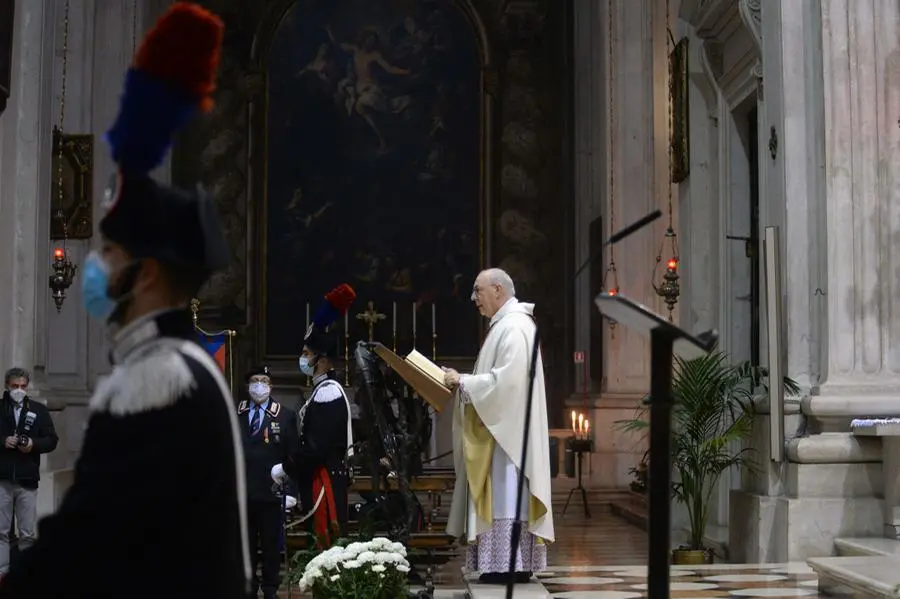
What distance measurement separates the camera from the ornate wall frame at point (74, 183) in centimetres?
1691

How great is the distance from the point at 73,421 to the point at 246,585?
1538cm

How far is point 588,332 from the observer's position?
2222 cm

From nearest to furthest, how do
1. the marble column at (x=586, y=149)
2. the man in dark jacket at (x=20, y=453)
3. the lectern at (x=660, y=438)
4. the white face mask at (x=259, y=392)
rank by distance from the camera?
the lectern at (x=660, y=438), the white face mask at (x=259, y=392), the man in dark jacket at (x=20, y=453), the marble column at (x=586, y=149)

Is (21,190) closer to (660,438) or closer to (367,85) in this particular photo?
(367,85)

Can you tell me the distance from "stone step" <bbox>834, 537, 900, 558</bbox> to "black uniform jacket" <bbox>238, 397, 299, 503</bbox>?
405cm

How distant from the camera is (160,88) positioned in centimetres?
303

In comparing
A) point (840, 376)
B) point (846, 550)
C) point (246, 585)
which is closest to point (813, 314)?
point (840, 376)

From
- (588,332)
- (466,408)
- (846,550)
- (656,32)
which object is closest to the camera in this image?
(466,408)

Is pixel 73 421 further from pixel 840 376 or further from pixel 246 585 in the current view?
pixel 246 585

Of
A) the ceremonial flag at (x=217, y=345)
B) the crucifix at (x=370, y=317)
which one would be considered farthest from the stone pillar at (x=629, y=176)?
the ceremonial flag at (x=217, y=345)

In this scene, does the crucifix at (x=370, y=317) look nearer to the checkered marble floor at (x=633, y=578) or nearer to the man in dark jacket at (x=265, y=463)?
the checkered marble floor at (x=633, y=578)

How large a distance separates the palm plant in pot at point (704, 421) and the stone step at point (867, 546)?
1.24 metres

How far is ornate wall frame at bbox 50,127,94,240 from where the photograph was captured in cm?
1691

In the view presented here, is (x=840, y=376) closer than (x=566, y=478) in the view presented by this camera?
Yes
